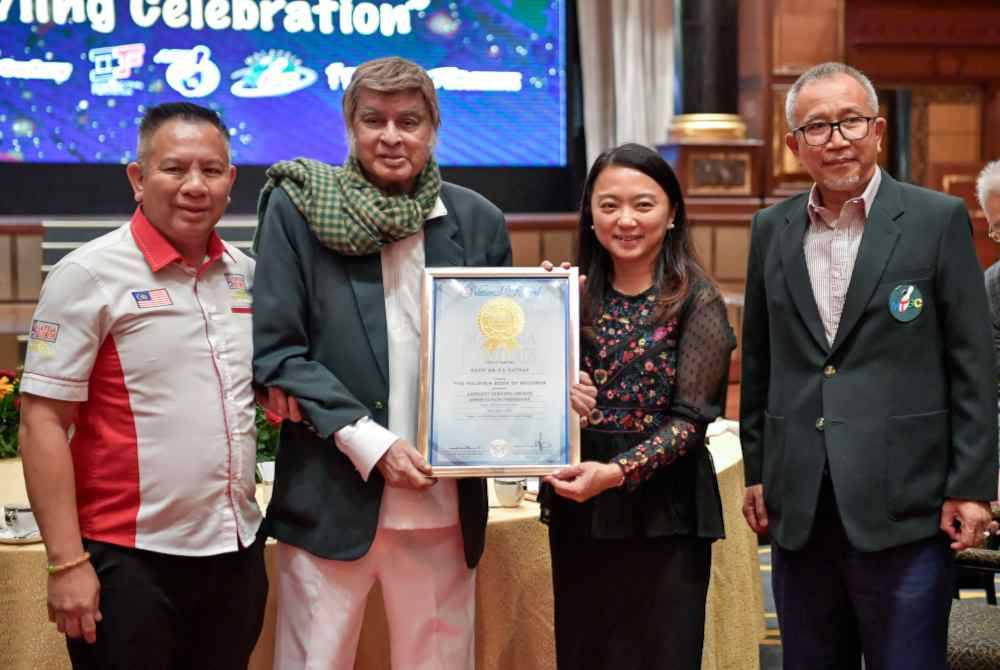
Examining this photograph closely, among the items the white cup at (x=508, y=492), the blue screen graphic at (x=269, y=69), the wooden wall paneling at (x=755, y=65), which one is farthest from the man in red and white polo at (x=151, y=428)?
the wooden wall paneling at (x=755, y=65)

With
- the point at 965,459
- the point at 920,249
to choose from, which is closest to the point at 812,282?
the point at 920,249

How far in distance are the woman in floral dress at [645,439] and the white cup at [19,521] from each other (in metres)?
1.21

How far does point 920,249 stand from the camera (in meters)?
2.28

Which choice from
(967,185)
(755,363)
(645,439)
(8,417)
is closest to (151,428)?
(645,439)

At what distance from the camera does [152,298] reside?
218cm

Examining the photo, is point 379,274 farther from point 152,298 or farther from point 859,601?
point 859,601

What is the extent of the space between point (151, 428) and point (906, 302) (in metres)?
1.41

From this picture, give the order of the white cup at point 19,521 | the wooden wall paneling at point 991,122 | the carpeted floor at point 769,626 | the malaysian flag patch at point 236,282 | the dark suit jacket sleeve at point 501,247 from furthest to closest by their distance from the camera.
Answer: the wooden wall paneling at point 991,122
the carpeted floor at point 769,626
the white cup at point 19,521
the dark suit jacket sleeve at point 501,247
the malaysian flag patch at point 236,282

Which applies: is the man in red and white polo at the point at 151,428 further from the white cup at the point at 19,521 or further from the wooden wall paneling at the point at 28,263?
the wooden wall paneling at the point at 28,263

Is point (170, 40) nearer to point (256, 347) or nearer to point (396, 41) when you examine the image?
point (396, 41)

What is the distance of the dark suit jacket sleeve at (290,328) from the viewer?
7.32 feet

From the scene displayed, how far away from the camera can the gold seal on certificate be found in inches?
91.4

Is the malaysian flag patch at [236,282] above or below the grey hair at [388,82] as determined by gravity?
below

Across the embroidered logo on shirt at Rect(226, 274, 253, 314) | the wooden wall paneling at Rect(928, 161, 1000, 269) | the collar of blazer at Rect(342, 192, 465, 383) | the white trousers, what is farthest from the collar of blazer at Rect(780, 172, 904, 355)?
the wooden wall paneling at Rect(928, 161, 1000, 269)
